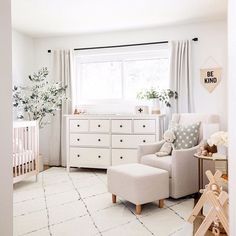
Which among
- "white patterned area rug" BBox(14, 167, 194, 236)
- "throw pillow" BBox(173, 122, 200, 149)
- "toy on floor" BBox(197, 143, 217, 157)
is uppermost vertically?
"throw pillow" BBox(173, 122, 200, 149)

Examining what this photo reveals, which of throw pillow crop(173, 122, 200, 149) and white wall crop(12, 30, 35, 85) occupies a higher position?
white wall crop(12, 30, 35, 85)

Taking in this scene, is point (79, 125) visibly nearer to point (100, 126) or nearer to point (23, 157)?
point (100, 126)

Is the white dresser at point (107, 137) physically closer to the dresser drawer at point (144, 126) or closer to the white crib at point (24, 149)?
the dresser drawer at point (144, 126)

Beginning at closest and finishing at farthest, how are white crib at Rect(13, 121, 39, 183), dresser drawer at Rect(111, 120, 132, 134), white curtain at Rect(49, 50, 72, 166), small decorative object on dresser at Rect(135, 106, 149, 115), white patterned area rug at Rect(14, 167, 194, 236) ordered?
white patterned area rug at Rect(14, 167, 194, 236) < white crib at Rect(13, 121, 39, 183) < dresser drawer at Rect(111, 120, 132, 134) < small decorative object on dresser at Rect(135, 106, 149, 115) < white curtain at Rect(49, 50, 72, 166)

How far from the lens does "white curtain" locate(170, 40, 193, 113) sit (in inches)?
173

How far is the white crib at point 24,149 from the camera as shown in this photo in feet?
11.5

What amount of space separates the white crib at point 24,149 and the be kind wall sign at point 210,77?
266cm

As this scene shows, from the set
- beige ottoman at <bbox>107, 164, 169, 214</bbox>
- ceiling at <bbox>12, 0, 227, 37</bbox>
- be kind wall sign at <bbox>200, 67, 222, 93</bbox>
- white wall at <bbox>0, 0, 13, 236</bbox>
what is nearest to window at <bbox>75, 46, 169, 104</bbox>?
ceiling at <bbox>12, 0, 227, 37</bbox>

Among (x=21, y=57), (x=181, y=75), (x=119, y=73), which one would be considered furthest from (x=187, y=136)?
(x=21, y=57)

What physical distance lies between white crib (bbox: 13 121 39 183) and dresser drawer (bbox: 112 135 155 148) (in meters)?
1.21

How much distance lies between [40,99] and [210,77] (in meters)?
2.80

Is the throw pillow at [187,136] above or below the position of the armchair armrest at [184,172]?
above

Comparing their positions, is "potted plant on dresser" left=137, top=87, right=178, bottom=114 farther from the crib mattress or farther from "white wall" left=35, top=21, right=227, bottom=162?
the crib mattress

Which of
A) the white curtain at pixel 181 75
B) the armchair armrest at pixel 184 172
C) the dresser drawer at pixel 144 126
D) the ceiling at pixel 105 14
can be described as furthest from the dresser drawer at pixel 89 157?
the ceiling at pixel 105 14
